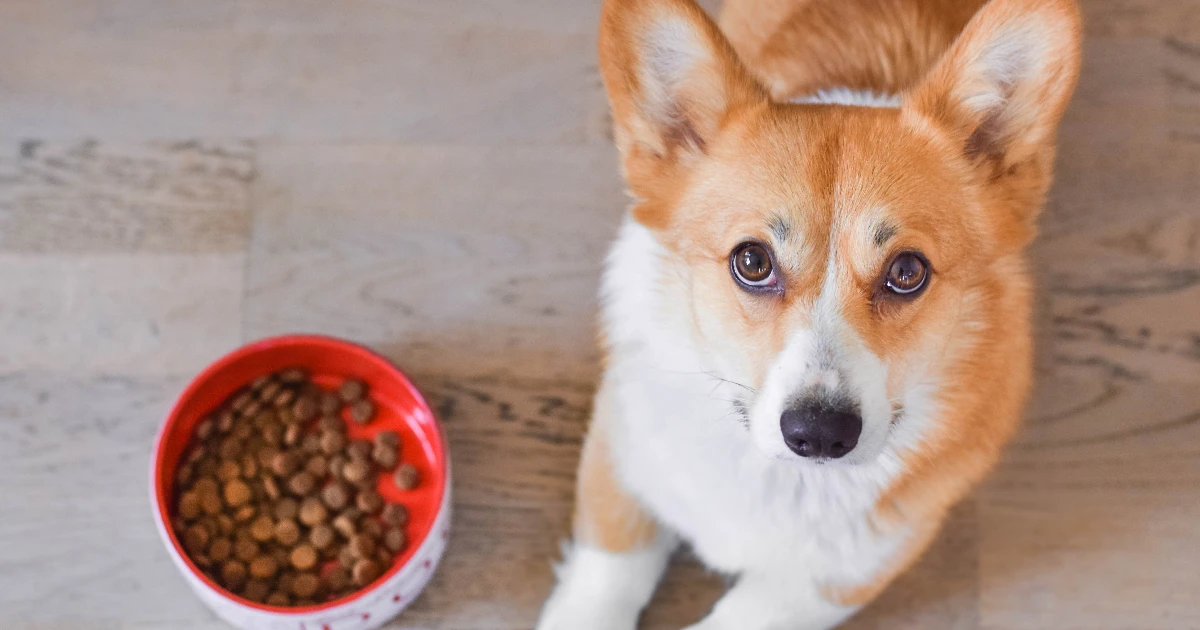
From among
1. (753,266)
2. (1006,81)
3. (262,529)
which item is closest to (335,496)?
(262,529)

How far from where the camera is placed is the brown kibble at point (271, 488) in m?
2.08

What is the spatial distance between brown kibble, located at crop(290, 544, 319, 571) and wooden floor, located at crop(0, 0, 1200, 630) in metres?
0.24

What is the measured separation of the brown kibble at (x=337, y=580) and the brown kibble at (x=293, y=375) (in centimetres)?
42

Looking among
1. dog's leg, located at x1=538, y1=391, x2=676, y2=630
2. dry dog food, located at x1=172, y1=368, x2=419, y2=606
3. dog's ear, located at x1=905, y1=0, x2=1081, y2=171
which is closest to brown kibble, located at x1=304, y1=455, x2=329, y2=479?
dry dog food, located at x1=172, y1=368, x2=419, y2=606

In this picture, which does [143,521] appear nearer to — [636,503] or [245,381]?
[245,381]

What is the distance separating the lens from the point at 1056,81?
143cm

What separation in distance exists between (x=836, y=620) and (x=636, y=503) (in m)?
0.45

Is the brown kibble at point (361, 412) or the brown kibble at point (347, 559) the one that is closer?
the brown kibble at point (347, 559)

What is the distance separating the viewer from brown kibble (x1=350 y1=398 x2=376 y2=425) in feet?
7.09

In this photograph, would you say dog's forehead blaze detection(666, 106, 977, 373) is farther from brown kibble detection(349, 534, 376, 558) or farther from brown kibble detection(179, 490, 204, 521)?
brown kibble detection(179, 490, 204, 521)

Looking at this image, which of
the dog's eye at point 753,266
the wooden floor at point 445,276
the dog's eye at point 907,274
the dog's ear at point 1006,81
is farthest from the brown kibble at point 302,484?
the dog's ear at point 1006,81

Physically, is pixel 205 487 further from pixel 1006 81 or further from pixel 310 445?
pixel 1006 81

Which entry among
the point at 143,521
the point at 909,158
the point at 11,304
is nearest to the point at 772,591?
the point at 909,158

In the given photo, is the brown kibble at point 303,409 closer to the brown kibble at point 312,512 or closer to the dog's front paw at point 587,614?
the brown kibble at point 312,512
